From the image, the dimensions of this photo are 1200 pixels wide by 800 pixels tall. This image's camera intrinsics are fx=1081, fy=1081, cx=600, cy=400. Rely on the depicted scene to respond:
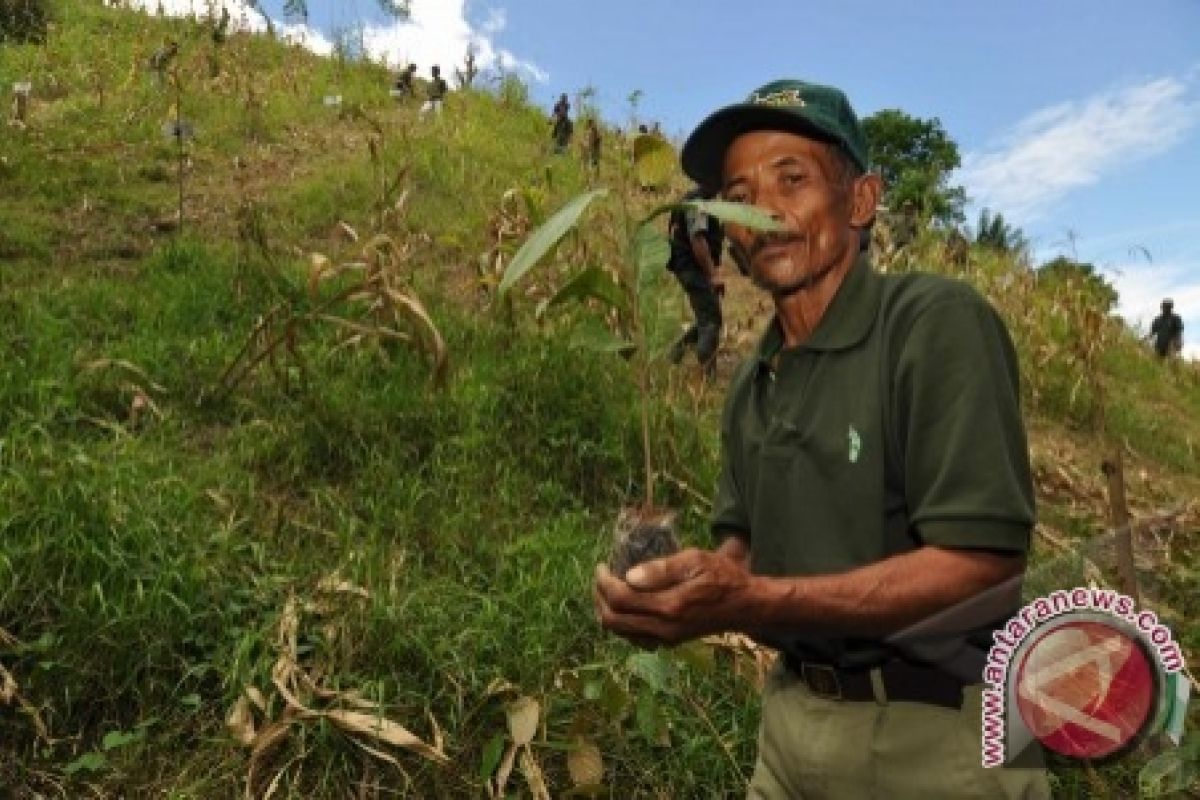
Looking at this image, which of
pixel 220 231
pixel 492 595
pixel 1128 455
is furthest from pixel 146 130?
pixel 1128 455

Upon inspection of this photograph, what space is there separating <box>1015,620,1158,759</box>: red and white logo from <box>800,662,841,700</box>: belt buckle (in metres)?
0.39

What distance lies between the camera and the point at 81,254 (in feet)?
19.1

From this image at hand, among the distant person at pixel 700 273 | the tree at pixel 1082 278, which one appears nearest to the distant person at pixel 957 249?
the tree at pixel 1082 278

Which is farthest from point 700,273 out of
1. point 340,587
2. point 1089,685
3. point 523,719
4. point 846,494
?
point 1089,685

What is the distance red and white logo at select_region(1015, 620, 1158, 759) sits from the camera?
1.19m

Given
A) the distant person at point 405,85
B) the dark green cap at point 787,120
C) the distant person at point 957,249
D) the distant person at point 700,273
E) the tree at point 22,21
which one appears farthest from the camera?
the distant person at point 405,85

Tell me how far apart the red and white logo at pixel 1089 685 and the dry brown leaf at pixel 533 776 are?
Result: 5.94 ft

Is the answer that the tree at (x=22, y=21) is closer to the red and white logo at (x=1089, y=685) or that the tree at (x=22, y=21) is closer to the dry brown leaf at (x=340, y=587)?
the dry brown leaf at (x=340, y=587)

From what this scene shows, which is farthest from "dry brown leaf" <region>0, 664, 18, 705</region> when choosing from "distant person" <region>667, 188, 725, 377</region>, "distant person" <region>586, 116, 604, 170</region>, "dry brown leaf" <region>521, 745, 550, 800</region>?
"distant person" <region>586, 116, 604, 170</region>

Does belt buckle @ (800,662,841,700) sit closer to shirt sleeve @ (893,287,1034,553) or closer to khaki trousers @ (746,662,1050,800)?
khaki trousers @ (746,662,1050,800)

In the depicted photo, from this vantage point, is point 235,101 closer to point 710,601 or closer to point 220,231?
point 220,231

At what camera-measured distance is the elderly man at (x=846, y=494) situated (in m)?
1.38

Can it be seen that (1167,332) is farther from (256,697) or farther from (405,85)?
(256,697)

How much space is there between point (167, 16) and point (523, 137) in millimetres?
4485
